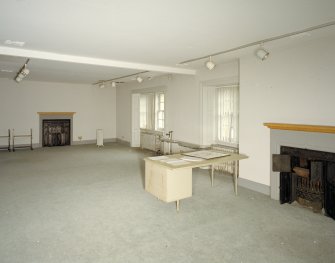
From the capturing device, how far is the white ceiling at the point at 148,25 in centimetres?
262

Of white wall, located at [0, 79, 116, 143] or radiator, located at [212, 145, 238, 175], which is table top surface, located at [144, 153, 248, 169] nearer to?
radiator, located at [212, 145, 238, 175]

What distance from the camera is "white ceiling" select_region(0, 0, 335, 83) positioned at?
262 cm

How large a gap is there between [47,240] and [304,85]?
4.15 metres

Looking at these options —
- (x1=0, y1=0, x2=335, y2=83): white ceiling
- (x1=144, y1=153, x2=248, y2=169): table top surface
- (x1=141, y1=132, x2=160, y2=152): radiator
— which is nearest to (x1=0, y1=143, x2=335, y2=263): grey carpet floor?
(x1=144, y1=153, x2=248, y2=169): table top surface

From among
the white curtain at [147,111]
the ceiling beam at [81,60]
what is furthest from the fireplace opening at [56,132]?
the ceiling beam at [81,60]

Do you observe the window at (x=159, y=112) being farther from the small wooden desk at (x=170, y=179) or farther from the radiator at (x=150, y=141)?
the small wooden desk at (x=170, y=179)

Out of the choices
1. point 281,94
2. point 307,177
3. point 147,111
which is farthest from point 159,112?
point 307,177

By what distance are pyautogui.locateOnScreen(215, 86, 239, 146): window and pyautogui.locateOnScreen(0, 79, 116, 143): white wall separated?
6.03 metres

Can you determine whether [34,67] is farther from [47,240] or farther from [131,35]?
[47,240]

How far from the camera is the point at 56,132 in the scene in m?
10.1

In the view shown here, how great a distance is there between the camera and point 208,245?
2.90 meters

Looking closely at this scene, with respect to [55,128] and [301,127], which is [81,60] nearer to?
[301,127]

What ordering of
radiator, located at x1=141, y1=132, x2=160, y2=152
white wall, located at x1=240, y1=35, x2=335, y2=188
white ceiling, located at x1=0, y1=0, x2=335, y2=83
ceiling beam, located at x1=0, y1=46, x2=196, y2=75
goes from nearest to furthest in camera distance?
1. white ceiling, located at x1=0, y1=0, x2=335, y2=83
2. white wall, located at x1=240, y1=35, x2=335, y2=188
3. ceiling beam, located at x1=0, y1=46, x2=196, y2=75
4. radiator, located at x1=141, y1=132, x2=160, y2=152

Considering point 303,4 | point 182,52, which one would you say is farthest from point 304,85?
point 182,52
